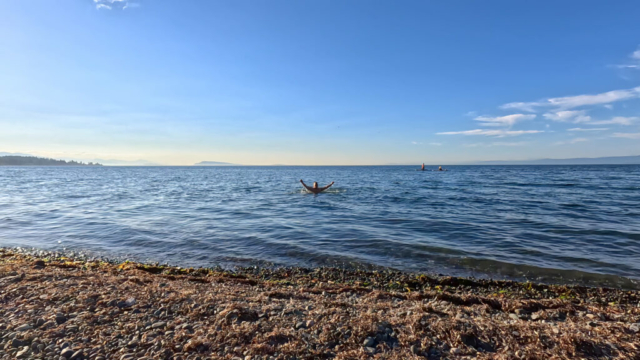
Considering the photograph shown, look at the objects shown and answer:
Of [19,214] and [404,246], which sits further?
[19,214]

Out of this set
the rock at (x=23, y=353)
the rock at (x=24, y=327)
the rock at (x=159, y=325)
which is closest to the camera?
the rock at (x=23, y=353)

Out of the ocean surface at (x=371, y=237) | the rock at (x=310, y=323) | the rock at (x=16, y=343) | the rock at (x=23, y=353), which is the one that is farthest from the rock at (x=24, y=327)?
the ocean surface at (x=371, y=237)

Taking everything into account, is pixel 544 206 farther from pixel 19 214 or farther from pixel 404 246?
pixel 19 214

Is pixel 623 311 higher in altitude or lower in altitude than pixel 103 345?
lower

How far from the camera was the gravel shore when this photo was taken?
13.5 feet

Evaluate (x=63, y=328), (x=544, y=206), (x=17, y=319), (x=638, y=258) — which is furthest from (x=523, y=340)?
(x=544, y=206)

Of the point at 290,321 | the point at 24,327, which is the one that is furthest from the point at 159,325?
the point at 290,321

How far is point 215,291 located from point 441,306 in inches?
185

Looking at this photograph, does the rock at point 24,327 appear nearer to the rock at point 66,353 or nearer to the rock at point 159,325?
the rock at point 66,353

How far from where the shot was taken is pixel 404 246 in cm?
1200

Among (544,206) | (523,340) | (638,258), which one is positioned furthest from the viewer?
(544,206)

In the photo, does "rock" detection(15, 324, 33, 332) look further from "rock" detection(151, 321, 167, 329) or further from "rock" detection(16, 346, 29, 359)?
"rock" detection(151, 321, 167, 329)

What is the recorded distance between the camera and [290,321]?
4992 mm

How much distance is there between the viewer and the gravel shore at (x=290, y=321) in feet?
13.5
